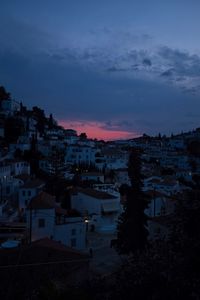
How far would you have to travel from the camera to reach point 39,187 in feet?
121

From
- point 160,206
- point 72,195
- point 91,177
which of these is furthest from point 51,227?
point 91,177

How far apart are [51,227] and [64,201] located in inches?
471

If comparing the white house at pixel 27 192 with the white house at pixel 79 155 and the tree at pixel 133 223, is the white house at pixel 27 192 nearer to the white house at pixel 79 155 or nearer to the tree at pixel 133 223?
the tree at pixel 133 223

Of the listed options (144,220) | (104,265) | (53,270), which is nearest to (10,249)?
(53,270)

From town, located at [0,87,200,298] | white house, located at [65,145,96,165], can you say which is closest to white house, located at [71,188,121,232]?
town, located at [0,87,200,298]

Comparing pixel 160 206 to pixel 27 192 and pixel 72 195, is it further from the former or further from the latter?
pixel 27 192

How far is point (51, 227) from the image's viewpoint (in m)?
25.4

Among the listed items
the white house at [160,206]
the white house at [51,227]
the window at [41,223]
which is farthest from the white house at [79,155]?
the window at [41,223]

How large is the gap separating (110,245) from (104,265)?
215 inches

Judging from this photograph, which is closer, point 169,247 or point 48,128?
point 169,247

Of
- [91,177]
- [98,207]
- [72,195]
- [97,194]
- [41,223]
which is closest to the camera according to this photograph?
[41,223]

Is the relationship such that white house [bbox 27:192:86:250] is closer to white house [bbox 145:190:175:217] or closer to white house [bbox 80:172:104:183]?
white house [bbox 145:190:175:217]

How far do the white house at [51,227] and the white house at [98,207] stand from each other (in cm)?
633

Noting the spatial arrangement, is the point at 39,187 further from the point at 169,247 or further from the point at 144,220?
the point at 169,247
